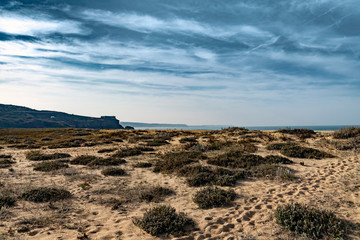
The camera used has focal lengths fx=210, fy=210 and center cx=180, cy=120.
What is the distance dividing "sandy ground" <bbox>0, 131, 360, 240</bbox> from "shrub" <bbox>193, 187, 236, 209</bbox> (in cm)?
22

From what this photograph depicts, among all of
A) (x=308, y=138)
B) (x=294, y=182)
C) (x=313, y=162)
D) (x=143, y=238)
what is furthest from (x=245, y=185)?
(x=308, y=138)

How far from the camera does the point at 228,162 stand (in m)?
12.9

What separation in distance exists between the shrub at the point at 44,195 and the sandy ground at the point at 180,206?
0.82 ft

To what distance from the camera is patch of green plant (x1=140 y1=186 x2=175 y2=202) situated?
8007 millimetres

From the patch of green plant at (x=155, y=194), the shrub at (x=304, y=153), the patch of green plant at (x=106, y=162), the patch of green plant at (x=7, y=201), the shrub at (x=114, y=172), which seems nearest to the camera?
the patch of green plant at (x=7, y=201)

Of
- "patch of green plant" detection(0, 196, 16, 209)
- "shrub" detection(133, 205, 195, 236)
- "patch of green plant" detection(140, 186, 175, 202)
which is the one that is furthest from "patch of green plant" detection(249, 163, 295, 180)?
"patch of green plant" detection(0, 196, 16, 209)

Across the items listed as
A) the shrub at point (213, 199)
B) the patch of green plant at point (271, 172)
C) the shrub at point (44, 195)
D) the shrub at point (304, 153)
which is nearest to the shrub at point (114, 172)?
the shrub at point (44, 195)

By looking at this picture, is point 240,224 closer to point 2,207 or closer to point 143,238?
point 143,238

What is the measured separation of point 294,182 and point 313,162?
15.3ft

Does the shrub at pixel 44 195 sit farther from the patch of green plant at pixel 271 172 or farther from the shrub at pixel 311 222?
the patch of green plant at pixel 271 172

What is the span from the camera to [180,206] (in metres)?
7.32

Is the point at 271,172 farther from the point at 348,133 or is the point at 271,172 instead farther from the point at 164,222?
the point at 348,133

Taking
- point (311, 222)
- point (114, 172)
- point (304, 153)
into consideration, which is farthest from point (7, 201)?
point (304, 153)

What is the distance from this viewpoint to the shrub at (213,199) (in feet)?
23.6
